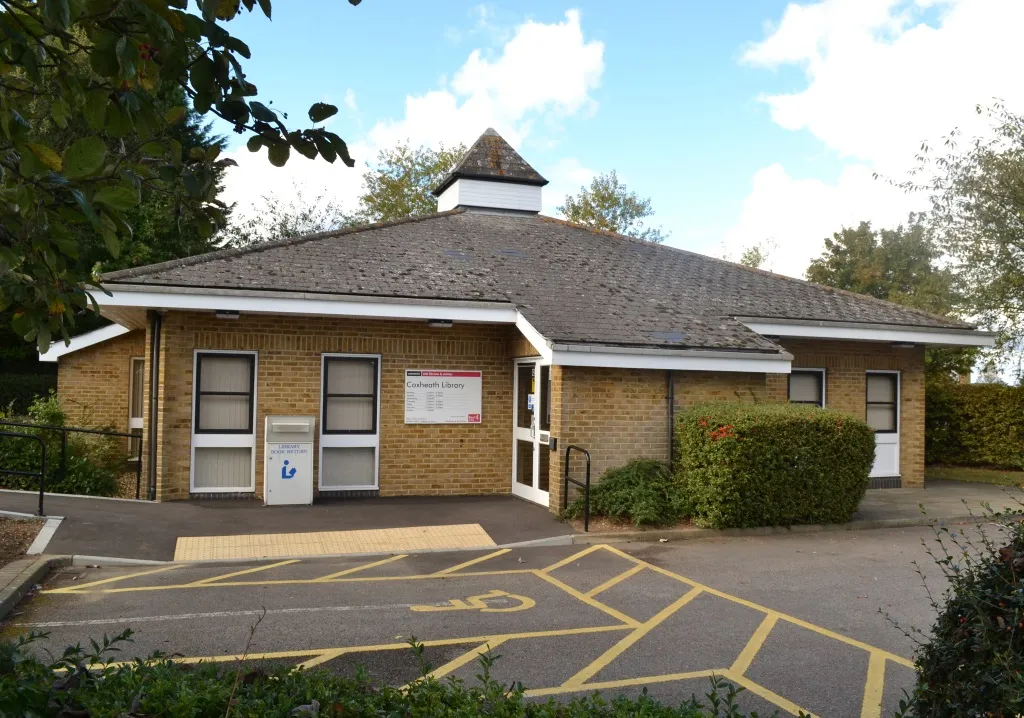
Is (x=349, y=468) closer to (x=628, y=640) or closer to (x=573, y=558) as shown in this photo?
(x=573, y=558)

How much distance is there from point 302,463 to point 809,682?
832 centimetres

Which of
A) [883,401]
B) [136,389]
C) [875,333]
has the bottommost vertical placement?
[136,389]

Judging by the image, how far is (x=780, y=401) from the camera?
45.9 ft

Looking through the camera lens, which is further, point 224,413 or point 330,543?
point 224,413

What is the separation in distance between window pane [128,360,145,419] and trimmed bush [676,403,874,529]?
39.2 feet

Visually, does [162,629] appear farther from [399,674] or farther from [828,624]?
[828,624]

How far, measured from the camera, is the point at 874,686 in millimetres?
5461

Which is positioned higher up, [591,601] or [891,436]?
[891,436]

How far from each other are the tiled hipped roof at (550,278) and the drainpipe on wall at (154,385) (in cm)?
87

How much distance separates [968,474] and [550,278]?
1098cm

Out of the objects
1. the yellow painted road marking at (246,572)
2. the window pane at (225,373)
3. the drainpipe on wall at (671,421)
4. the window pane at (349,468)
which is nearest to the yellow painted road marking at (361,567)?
the yellow painted road marking at (246,572)

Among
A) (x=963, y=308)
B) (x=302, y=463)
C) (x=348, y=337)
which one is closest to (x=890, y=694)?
(x=302, y=463)

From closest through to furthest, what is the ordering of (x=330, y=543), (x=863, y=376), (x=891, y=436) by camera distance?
(x=330, y=543) < (x=863, y=376) < (x=891, y=436)

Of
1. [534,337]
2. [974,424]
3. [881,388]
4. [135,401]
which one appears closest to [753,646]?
[534,337]
